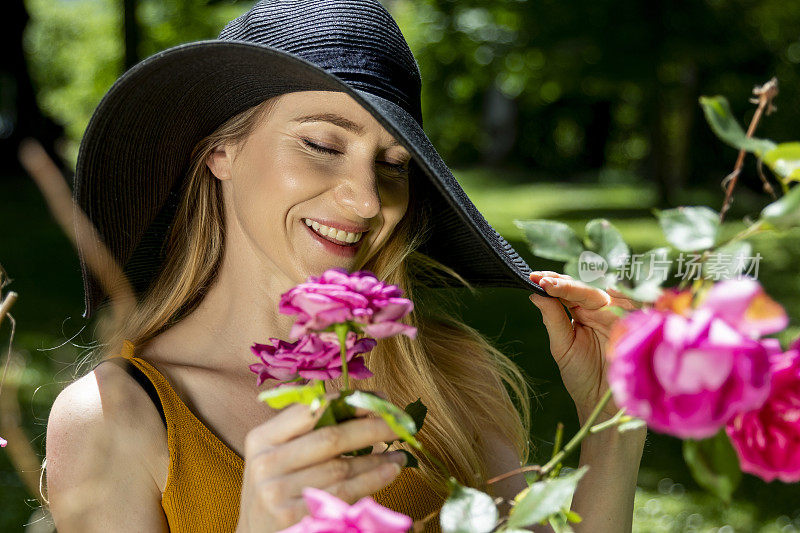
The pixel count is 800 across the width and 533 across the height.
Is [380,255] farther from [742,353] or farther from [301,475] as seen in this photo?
[742,353]

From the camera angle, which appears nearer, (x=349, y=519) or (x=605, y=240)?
(x=349, y=519)

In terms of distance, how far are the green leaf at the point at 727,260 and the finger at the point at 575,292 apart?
2.60ft

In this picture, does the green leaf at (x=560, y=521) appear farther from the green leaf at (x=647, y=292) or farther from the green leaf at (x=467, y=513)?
the green leaf at (x=647, y=292)

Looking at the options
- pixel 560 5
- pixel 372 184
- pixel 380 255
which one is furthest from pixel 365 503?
pixel 560 5

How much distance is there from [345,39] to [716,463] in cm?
103

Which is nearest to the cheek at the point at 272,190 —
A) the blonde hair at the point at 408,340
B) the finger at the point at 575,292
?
the blonde hair at the point at 408,340

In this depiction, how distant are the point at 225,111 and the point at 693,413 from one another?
1.37 m

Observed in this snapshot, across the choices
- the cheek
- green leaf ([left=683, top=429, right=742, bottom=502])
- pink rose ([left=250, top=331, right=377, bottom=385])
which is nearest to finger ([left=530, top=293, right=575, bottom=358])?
the cheek

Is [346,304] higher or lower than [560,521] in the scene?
higher

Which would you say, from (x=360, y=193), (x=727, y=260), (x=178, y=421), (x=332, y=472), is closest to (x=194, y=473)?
(x=178, y=421)

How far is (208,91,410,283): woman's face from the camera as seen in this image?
156cm

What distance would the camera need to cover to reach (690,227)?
2.39 ft

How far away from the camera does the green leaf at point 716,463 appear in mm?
678

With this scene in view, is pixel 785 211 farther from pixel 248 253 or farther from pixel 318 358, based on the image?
pixel 248 253
